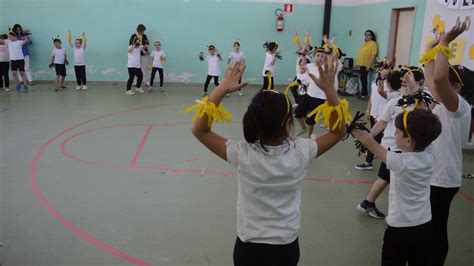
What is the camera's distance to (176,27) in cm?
1162

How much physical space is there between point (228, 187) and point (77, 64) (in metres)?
7.49

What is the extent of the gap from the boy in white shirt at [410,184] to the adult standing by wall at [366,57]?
8403 millimetres

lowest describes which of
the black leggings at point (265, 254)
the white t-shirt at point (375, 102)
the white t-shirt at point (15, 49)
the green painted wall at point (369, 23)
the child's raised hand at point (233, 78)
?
the black leggings at point (265, 254)

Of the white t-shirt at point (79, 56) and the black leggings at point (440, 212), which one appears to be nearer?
the black leggings at point (440, 212)

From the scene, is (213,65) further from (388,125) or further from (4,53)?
(388,125)

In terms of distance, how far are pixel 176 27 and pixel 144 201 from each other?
8.42 metres

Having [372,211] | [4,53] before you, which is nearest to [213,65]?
[4,53]

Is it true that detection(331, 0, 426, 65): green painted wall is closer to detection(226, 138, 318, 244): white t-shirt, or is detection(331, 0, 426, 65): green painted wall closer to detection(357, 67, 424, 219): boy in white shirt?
detection(357, 67, 424, 219): boy in white shirt

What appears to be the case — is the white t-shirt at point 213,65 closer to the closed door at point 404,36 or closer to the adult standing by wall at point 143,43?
the adult standing by wall at point 143,43

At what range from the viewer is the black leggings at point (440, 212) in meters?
2.58

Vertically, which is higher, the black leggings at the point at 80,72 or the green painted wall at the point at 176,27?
the green painted wall at the point at 176,27

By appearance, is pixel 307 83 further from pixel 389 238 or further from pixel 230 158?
pixel 230 158

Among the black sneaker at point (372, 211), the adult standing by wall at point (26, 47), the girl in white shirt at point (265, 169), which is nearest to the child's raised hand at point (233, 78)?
the girl in white shirt at point (265, 169)

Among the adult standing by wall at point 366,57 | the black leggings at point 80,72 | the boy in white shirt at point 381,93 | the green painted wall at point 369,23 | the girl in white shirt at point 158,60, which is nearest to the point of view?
the boy in white shirt at point 381,93
